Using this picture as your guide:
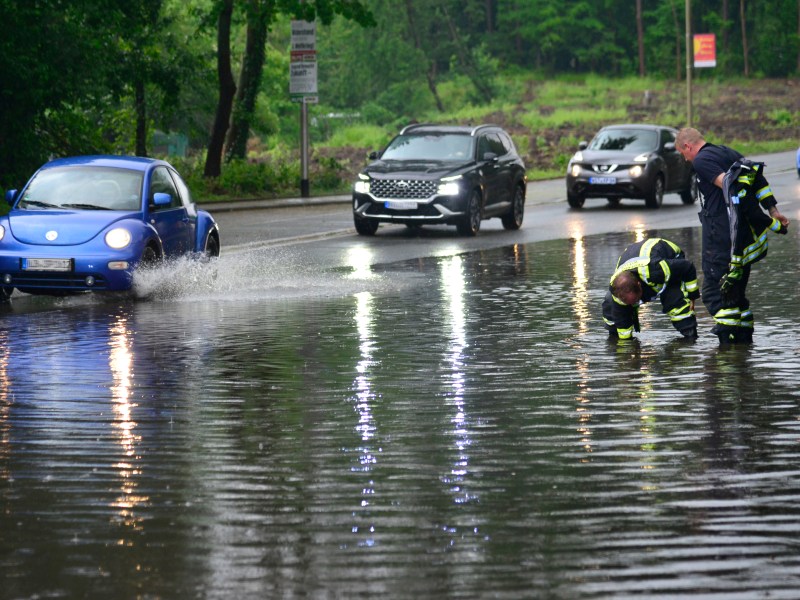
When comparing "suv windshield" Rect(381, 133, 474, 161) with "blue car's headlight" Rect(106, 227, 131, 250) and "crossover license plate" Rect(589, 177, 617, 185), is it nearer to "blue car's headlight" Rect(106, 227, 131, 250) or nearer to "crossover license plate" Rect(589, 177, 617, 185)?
"crossover license plate" Rect(589, 177, 617, 185)

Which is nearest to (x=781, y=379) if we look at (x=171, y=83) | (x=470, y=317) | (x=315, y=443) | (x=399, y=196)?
(x=315, y=443)

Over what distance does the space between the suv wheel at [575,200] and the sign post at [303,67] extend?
6860mm

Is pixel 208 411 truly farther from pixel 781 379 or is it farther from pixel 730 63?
pixel 730 63

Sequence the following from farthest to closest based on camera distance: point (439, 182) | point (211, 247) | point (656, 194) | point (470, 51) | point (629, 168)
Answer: point (470, 51), point (656, 194), point (629, 168), point (439, 182), point (211, 247)

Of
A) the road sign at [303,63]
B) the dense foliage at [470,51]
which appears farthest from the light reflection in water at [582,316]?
the dense foliage at [470,51]

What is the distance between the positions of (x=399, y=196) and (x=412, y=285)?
8.36 metres

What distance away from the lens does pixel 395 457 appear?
8.39 m

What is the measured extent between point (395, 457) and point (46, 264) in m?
9.11

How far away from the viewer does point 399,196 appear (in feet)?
88.4

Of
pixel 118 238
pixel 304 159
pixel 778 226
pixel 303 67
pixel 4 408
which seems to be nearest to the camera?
pixel 4 408

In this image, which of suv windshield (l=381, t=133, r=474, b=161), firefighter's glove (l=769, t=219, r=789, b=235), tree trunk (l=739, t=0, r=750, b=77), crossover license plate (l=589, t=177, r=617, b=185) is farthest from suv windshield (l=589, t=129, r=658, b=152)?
tree trunk (l=739, t=0, r=750, b=77)

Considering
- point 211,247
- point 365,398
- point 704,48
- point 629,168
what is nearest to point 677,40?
point 704,48

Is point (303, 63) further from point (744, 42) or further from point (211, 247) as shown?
point (744, 42)

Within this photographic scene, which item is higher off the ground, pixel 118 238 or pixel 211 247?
pixel 118 238
